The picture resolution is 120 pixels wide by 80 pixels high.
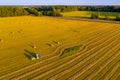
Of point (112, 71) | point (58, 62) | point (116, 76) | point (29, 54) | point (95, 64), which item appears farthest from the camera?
point (29, 54)

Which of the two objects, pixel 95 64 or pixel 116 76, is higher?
pixel 116 76

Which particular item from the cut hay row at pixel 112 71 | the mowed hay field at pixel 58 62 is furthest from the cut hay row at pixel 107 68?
the cut hay row at pixel 112 71

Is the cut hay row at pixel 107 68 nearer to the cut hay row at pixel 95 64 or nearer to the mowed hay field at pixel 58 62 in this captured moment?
the mowed hay field at pixel 58 62

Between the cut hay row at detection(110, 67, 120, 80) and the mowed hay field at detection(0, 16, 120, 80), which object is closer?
the cut hay row at detection(110, 67, 120, 80)

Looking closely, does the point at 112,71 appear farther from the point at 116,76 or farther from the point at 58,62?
the point at 58,62

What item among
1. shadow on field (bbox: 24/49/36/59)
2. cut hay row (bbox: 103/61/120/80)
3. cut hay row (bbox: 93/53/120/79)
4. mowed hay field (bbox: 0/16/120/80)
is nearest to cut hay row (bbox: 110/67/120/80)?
mowed hay field (bbox: 0/16/120/80)

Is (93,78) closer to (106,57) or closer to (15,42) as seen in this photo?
(106,57)

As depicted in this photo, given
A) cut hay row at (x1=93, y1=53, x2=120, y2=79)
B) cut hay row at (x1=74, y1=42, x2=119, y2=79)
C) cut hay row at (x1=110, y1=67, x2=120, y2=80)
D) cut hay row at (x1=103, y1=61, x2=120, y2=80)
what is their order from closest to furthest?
cut hay row at (x1=110, y1=67, x2=120, y2=80), cut hay row at (x1=103, y1=61, x2=120, y2=80), cut hay row at (x1=93, y1=53, x2=120, y2=79), cut hay row at (x1=74, y1=42, x2=119, y2=79)

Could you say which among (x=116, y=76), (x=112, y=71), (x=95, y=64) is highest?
(x=116, y=76)

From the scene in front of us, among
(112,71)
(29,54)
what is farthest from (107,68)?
(29,54)

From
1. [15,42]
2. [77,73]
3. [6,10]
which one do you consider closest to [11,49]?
[15,42]

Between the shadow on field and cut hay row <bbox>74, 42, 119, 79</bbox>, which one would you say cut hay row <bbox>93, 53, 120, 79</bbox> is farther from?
the shadow on field
